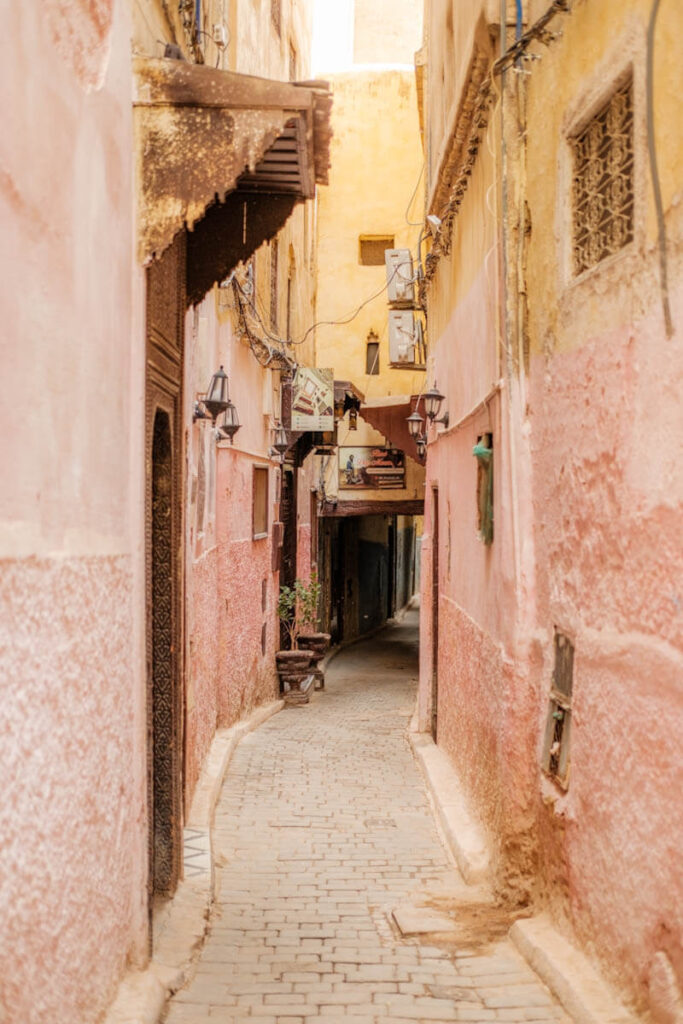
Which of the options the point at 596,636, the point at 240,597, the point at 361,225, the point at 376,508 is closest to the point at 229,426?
the point at 240,597

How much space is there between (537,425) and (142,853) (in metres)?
3.12

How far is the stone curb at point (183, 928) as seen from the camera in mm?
4043

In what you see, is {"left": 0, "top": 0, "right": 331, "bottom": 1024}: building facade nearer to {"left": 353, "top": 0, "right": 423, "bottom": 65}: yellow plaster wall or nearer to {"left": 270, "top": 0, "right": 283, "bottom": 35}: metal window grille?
{"left": 270, "top": 0, "right": 283, "bottom": 35}: metal window grille

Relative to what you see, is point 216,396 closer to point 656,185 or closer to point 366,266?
point 656,185

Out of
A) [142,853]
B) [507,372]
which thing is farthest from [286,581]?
[142,853]

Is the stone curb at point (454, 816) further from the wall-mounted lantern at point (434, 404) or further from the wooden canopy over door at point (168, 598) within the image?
the wall-mounted lantern at point (434, 404)

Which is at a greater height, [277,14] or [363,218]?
[277,14]

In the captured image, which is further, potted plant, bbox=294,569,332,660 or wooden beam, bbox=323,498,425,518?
wooden beam, bbox=323,498,425,518

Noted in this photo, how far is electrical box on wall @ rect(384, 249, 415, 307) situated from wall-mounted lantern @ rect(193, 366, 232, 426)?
6.17 metres

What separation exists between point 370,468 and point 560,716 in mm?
15379

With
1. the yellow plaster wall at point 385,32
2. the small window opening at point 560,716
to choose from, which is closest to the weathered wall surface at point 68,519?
the small window opening at point 560,716

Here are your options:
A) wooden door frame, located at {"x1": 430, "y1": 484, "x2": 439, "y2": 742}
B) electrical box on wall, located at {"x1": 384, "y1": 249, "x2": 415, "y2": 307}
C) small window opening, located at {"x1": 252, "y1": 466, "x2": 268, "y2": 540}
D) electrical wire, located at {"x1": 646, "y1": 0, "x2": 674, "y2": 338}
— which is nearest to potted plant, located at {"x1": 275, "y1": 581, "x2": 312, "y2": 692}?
small window opening, located at {"x1": 252, "y1": 466, "x2": 268, "y2": 540}

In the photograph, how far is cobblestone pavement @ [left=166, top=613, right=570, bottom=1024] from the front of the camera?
183 inches

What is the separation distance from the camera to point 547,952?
485 centimetres
